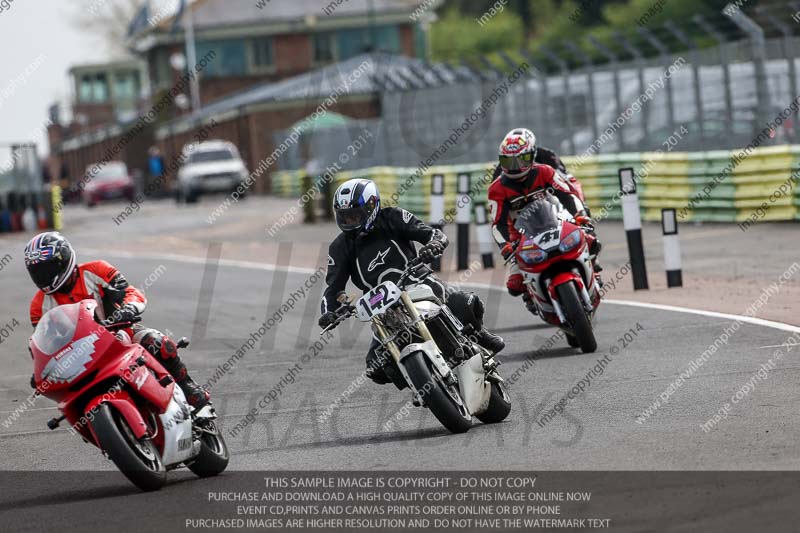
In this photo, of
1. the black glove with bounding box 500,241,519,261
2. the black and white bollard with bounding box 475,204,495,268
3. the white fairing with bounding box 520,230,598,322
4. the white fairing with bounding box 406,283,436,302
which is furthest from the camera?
the black and white bollard with bounding box 475,204,495,268

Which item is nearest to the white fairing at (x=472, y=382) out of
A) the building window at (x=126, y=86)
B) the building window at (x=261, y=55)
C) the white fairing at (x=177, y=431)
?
the white fairing at (x=177, y=431)

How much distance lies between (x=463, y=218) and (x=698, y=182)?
5.35 meters

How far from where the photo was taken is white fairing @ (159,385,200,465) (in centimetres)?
791

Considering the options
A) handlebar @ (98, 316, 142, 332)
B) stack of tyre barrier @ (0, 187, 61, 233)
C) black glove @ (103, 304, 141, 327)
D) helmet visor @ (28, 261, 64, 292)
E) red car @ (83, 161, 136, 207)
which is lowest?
red car @ (83, 161, 136, 207)

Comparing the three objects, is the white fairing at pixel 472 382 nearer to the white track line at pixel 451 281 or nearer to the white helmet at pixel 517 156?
the white helmet at pixel 517 156

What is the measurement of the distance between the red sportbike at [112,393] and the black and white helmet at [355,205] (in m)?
1.54

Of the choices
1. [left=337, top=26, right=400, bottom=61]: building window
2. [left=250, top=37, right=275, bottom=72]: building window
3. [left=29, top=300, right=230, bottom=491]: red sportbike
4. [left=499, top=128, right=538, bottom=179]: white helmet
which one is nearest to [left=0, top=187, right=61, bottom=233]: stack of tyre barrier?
[left=499, top=128, right=538, bottom=179]: white helmet

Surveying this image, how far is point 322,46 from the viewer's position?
75.2m

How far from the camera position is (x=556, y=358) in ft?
39.3

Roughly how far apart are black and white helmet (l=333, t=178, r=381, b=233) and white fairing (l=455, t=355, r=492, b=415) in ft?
3.35

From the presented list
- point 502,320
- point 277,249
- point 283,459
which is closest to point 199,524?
point 283,459

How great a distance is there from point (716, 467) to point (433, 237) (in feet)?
8.46

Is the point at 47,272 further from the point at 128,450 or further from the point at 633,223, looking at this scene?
the point at 633,223

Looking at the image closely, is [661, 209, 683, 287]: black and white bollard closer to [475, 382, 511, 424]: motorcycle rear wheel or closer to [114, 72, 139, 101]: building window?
[475, 382, 511, 424]: motorcycle rear wheel
